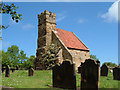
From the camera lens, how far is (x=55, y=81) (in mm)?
9164

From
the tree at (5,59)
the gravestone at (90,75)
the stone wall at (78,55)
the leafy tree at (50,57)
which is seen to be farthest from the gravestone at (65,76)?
the tree at (5,59)

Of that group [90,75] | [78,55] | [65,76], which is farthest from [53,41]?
[90,75]

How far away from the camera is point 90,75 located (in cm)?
736

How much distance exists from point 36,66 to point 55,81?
19291mm

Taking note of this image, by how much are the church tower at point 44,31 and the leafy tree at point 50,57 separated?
1.26m

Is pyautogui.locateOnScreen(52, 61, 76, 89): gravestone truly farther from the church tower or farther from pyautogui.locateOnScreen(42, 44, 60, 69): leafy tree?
the church tower

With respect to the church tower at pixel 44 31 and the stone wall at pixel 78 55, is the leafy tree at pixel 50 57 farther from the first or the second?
the stone wall at pixel 78 55

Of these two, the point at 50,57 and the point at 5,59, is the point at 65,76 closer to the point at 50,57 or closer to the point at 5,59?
the point at 50,57

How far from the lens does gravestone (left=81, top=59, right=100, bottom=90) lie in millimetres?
7141

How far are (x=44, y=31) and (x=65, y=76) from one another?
20.8 m

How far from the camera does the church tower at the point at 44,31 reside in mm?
28000

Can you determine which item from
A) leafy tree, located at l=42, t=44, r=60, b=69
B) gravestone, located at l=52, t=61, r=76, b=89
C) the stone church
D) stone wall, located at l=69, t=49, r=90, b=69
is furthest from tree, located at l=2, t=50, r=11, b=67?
gravestone, located at l=52, t=61, r=76, b=89

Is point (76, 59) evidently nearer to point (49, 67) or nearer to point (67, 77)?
point (49, 67)

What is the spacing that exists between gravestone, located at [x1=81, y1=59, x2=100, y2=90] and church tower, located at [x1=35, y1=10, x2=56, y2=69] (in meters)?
20.2
